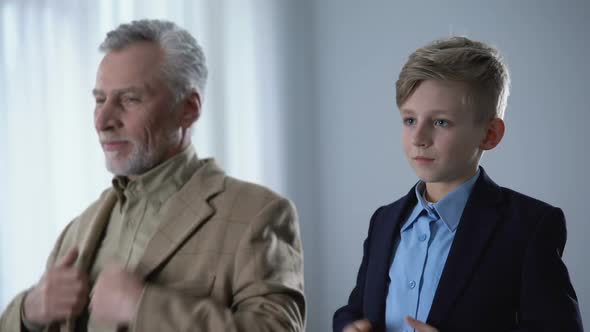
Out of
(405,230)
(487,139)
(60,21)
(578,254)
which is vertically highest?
(60,21)

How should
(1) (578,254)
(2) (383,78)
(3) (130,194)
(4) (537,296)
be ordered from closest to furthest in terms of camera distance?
(4) (537,296), (3) (130,194), (1) (578,254), (2) (383,78)

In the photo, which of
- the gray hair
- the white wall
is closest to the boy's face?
the gray hair

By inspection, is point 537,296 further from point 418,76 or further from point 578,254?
point 578,254

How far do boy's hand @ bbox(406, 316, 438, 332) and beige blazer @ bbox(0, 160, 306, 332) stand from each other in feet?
0.81

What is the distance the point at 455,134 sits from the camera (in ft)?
4.51

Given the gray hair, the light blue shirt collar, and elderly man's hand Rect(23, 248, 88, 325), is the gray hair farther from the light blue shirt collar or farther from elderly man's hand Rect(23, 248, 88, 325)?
the light blue shirt collar

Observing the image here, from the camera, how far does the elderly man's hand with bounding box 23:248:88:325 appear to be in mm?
1432

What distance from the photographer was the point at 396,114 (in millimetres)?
4066

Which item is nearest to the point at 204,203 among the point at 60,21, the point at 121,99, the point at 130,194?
the point at 130,194

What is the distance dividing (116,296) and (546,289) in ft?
2.80

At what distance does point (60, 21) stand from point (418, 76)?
202cm

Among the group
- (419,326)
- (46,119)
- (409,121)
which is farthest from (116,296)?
(46,119)

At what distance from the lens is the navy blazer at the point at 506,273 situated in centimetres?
128

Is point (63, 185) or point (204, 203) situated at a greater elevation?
point (204, 203)
